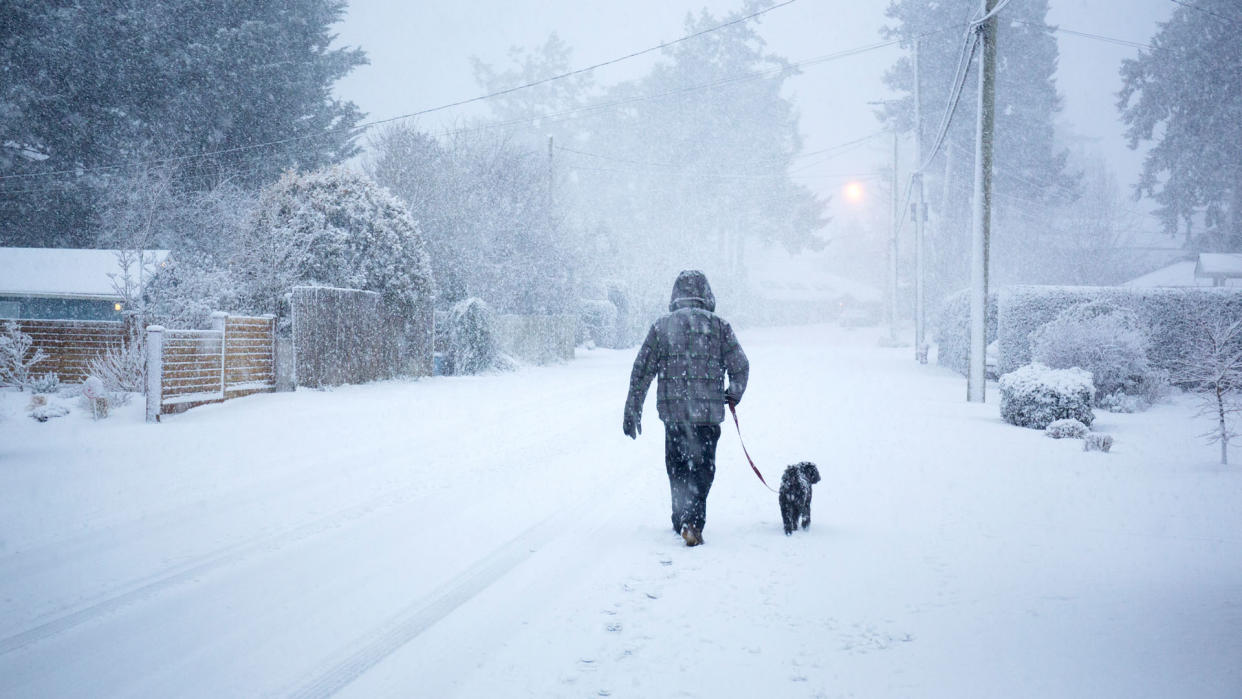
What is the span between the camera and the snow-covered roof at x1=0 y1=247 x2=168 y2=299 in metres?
26.7

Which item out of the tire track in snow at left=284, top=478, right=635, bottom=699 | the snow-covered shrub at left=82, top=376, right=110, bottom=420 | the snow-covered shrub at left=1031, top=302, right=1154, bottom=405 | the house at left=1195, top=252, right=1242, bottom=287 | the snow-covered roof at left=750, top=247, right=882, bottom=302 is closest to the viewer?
the tire track in snow at left=284, top=478, right=635, bottom=699

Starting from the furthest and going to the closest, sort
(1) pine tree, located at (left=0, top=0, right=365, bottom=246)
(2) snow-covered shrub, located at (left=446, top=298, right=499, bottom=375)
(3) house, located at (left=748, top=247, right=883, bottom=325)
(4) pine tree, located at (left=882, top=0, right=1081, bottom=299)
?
(3) house, located at (left=748, top=247, right=883, bottom=325), (4) pine tree, located at (left=882, top=0, right=1081, bottom=299), (1) pine tree, located at (left=0, top=0, right=365, bottom=246), (2) snow-covered shrub, located at (left=446, top=298, right=499, bottom=375)

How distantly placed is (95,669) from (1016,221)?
54.4m

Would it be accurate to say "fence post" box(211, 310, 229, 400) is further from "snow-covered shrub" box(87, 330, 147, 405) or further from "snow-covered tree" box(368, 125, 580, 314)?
"snow-covered tree" box(368, 125, 580, 314)

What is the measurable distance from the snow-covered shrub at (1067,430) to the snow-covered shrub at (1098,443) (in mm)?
900

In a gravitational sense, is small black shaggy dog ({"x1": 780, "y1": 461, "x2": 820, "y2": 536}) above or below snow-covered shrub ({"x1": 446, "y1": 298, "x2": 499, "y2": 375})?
below

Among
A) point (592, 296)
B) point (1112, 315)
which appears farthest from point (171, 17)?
point (1112, 315)

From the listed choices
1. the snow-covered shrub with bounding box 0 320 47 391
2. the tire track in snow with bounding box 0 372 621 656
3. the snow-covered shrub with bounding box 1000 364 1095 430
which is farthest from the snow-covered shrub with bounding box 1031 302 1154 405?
the snow-covered shrub with bounding box 0 320 47 391

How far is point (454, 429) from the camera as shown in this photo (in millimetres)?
11008

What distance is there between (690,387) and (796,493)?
43.0 inches

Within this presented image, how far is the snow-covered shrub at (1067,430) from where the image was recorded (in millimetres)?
10461

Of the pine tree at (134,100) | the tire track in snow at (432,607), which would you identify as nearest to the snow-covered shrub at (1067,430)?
the tire track in snow at (432,607)

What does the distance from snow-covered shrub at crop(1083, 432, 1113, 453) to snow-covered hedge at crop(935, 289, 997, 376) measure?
29.5ft

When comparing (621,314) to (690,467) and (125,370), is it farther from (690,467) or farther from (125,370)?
(690,467)
